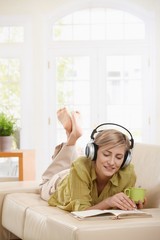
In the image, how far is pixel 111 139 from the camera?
11.7 ft

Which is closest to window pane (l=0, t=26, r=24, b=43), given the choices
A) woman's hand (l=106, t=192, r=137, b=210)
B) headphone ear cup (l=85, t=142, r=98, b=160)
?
headphone ear cup (l=85, t=142, r=98, b=160)

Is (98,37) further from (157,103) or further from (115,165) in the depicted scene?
(115,165)

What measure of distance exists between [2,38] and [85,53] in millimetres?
999

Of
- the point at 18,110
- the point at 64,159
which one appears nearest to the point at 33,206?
the point at 64,159

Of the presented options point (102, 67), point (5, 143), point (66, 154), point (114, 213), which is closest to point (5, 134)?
point (5, 143)

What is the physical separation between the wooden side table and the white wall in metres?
1.27

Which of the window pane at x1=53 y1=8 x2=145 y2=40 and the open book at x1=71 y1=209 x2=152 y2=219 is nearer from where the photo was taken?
the open book at x1=71 y1=209 x2=152 y2=219

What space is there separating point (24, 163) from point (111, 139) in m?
2.49

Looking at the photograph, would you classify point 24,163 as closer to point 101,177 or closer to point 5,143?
point 5,143

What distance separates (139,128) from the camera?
24.8 ft

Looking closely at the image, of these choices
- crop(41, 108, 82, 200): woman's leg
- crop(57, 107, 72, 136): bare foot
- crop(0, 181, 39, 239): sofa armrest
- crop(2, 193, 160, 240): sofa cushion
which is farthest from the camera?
crop(57, 107, 72, 136): bare foot

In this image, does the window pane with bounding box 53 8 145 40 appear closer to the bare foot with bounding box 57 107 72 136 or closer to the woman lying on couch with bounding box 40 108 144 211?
the bare foot with bounding box 57 107 72 136

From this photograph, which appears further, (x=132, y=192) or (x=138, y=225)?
(x=132, y=192)

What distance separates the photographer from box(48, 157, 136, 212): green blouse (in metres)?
3.59
